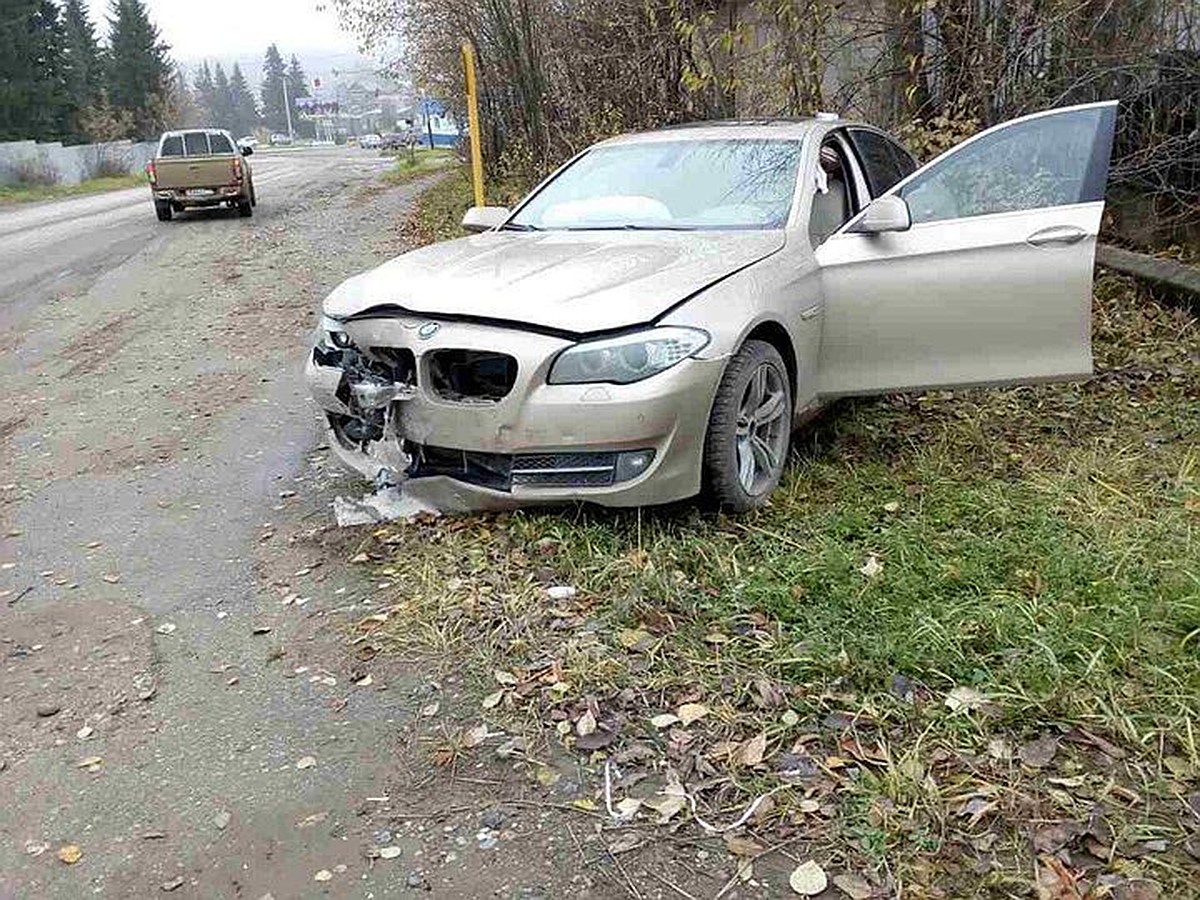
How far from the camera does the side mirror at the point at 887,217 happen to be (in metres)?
4.62

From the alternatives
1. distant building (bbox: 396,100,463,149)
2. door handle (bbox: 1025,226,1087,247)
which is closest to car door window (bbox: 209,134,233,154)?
distant building (bbox: 396,100,463,149)

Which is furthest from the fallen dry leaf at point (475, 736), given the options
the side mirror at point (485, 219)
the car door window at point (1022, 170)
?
the side mirror at point (485, 219)

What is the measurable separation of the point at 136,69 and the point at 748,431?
65499 mm

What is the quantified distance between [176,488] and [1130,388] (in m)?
5.11

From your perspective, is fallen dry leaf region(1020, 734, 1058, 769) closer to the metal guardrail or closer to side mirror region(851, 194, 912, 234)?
side mirror region(851, 194, 912, 234)

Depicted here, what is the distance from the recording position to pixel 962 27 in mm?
8852

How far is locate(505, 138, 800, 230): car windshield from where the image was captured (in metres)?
5.05

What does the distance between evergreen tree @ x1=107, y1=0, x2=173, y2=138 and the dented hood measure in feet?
202

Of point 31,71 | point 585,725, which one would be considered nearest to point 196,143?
point 585,725

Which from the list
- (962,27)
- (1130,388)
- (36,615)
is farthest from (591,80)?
(36,615)

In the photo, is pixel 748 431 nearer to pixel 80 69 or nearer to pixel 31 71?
pixel 31 71

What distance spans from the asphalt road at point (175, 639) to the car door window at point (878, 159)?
3.32m

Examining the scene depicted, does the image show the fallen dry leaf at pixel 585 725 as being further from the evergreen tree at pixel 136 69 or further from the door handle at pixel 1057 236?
the evergreen tree at pixel 136 69

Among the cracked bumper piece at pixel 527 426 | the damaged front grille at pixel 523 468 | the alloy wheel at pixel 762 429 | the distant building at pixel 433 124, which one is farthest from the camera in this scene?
the distant building at pixel 433 124
